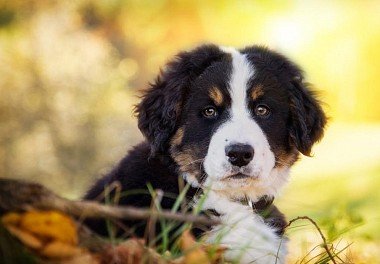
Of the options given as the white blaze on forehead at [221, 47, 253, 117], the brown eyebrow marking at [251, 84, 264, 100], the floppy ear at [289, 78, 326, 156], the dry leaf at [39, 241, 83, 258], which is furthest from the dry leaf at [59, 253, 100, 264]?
the floppy ear at [289, 78, 326, 156]

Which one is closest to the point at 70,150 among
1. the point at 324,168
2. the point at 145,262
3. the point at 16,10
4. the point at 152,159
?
the point at 16,10

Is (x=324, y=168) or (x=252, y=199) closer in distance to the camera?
(x=252, y=199)

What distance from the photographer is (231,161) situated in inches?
152

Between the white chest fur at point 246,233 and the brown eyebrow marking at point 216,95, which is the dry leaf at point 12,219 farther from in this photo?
the brown eyebrow marking at point 216,95

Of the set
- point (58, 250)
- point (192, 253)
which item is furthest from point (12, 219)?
point (192, 253)

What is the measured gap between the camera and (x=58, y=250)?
254cm

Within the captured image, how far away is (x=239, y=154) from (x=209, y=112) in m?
0.46

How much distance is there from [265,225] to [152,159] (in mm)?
765

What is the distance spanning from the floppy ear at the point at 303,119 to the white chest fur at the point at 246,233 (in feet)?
1.73

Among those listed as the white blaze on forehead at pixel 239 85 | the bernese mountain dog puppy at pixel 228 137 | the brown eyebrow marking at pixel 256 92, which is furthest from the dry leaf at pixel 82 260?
Result: the brown eyebrow marking at pixel 256 92

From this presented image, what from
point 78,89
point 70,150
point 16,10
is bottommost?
point 70,150

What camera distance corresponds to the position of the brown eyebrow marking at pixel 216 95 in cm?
415

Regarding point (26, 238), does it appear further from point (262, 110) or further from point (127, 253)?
point (262, 110)

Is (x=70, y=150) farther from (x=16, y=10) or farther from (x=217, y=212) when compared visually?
(x=217, y=212)
